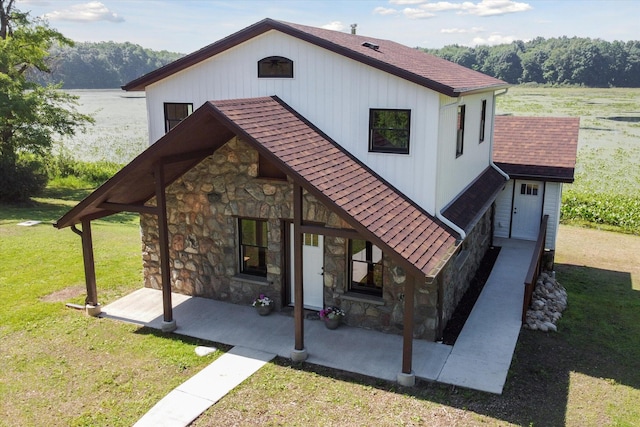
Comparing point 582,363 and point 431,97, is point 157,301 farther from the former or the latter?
point 582,363

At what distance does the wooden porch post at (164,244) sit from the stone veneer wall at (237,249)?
1377mm

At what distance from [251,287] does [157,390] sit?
137 inches

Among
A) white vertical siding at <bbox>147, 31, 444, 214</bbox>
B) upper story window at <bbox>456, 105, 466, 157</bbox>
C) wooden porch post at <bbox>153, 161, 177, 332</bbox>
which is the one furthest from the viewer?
upper story window at <bbox>456, 105, 466, 157</bbox>

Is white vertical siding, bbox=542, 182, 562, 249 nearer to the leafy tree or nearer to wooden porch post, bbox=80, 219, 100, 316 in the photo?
wooden porch post, bbox=80, 219, 100, 316

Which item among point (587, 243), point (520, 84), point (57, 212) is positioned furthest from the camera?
point (520, 84)

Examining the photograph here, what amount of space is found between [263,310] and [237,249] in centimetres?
146

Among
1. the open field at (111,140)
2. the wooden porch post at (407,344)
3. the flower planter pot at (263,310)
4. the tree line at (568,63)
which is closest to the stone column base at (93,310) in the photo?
the flower planter pot at (263,310)

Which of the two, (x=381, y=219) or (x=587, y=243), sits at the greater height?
(x=381, y=219)

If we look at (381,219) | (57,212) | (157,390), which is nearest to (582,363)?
(381,219)

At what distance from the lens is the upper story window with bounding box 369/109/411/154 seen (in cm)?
1027

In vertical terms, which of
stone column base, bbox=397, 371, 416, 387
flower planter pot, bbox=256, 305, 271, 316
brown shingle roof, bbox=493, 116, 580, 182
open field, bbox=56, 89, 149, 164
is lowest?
stone column base, bbox=397, 371, 416, 387

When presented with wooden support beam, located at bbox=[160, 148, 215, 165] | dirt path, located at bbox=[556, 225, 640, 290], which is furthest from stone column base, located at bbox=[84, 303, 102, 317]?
dirt path, located at bbox=[556, 225, 640, 290]

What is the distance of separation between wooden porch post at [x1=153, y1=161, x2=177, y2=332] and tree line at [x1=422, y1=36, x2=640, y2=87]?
3562 inches

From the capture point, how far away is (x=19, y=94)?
22969 mm
